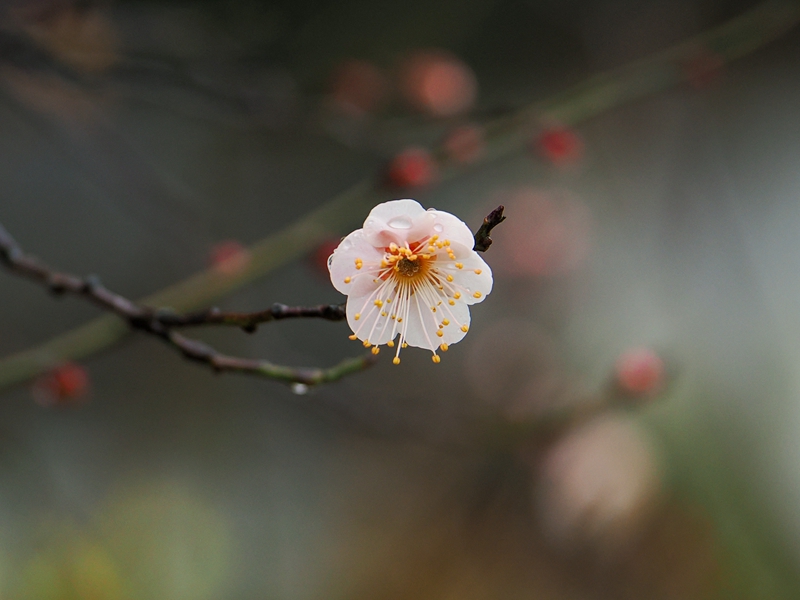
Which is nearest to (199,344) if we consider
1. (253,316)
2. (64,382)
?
(253,316)

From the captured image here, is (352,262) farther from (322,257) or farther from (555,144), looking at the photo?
(555,144)

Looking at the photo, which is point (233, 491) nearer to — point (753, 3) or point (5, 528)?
point (5, 528)

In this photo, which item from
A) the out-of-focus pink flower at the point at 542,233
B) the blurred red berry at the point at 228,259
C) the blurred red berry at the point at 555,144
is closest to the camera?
the blurred red berry at the point at 228,259

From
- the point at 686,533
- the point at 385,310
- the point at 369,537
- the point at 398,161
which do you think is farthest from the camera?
the point at 369,537

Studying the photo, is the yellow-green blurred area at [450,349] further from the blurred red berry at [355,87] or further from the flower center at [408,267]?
the flower center at [408,267]

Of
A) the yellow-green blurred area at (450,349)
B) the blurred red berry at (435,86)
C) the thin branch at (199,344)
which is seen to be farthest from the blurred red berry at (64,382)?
the blurred red berry at (435,86)

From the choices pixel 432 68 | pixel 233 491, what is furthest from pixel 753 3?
pixel 233 491

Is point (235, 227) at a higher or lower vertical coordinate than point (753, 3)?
lower

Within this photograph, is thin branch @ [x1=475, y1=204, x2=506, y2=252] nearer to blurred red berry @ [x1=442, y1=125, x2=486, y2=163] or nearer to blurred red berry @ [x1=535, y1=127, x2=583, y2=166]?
blurred red berry @ [x1=442, y1=125, x2=486, y2=163]
